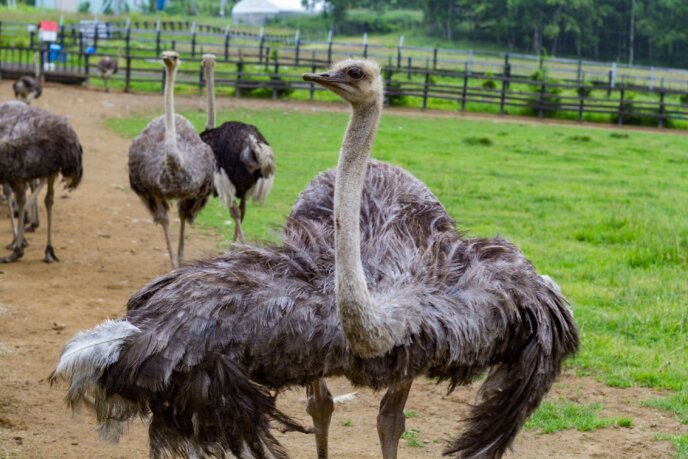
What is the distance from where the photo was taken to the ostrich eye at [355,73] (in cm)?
318

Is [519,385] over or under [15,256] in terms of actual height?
over

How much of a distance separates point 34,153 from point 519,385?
5.49 metres

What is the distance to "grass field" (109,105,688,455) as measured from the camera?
6.21 m

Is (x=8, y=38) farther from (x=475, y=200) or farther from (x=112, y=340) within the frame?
(x=112, y=340)

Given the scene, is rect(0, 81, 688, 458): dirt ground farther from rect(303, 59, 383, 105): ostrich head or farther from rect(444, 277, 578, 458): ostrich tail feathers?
rect(303, 59, 383, 105): ostrich head

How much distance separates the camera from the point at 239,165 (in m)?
8.56

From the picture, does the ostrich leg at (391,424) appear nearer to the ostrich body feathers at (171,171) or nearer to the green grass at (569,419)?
the green grass at (569,419)

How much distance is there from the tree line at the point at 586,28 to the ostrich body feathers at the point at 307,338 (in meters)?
51.8

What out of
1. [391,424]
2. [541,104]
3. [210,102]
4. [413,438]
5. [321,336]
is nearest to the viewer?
[321,336]

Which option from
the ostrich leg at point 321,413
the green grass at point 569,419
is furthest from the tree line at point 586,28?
the ostrich leg at point 321,413

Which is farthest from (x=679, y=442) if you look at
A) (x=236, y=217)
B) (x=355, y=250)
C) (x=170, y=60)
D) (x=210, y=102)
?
(x=210, y=102)

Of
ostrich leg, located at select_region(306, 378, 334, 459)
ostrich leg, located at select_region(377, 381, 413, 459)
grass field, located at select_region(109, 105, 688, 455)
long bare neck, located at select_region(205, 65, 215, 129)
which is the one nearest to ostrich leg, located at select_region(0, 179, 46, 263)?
long bare neck, located at select_region(205, 65, 215, 129)

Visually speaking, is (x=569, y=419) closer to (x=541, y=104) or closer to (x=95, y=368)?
(x=95, y=368)

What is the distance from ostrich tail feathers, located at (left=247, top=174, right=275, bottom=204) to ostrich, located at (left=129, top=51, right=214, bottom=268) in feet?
1.37
